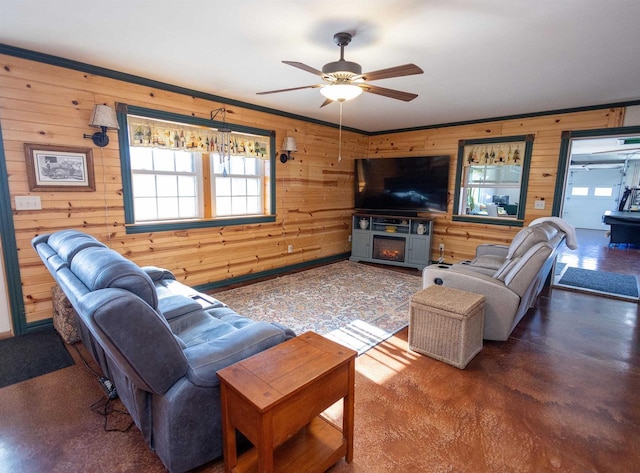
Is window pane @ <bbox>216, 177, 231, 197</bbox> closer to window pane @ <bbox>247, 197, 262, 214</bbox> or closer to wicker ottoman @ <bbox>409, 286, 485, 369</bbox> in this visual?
window pane @ <bbox>247, 197, 262, 214</bbox>

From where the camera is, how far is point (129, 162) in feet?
11.2

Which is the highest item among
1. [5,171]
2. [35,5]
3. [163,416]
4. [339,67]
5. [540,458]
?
[35,5]

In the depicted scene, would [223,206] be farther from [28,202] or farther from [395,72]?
[395,72]

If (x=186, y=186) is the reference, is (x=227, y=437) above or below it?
below

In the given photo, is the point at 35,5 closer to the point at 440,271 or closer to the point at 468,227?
the point at 440,271

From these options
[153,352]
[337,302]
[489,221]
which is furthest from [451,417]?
[489,221]

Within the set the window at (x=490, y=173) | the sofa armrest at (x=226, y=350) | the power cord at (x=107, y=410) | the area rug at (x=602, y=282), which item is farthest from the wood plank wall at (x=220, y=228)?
the sofa armrest at (x=226, y=350)

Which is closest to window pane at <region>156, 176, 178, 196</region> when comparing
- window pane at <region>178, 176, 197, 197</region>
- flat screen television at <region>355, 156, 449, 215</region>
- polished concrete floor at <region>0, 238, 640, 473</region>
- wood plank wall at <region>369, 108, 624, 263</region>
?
window pane at <region>178, 176, 197, 197</region>

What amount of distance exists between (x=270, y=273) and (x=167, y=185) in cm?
191

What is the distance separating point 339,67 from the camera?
2.26 meters

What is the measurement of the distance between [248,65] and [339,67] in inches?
46.9

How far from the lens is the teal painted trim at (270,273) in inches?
168

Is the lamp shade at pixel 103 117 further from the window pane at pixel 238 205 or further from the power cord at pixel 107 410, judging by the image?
the power cord at pixel 107 410

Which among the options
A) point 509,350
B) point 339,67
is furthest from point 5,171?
point 509,350
